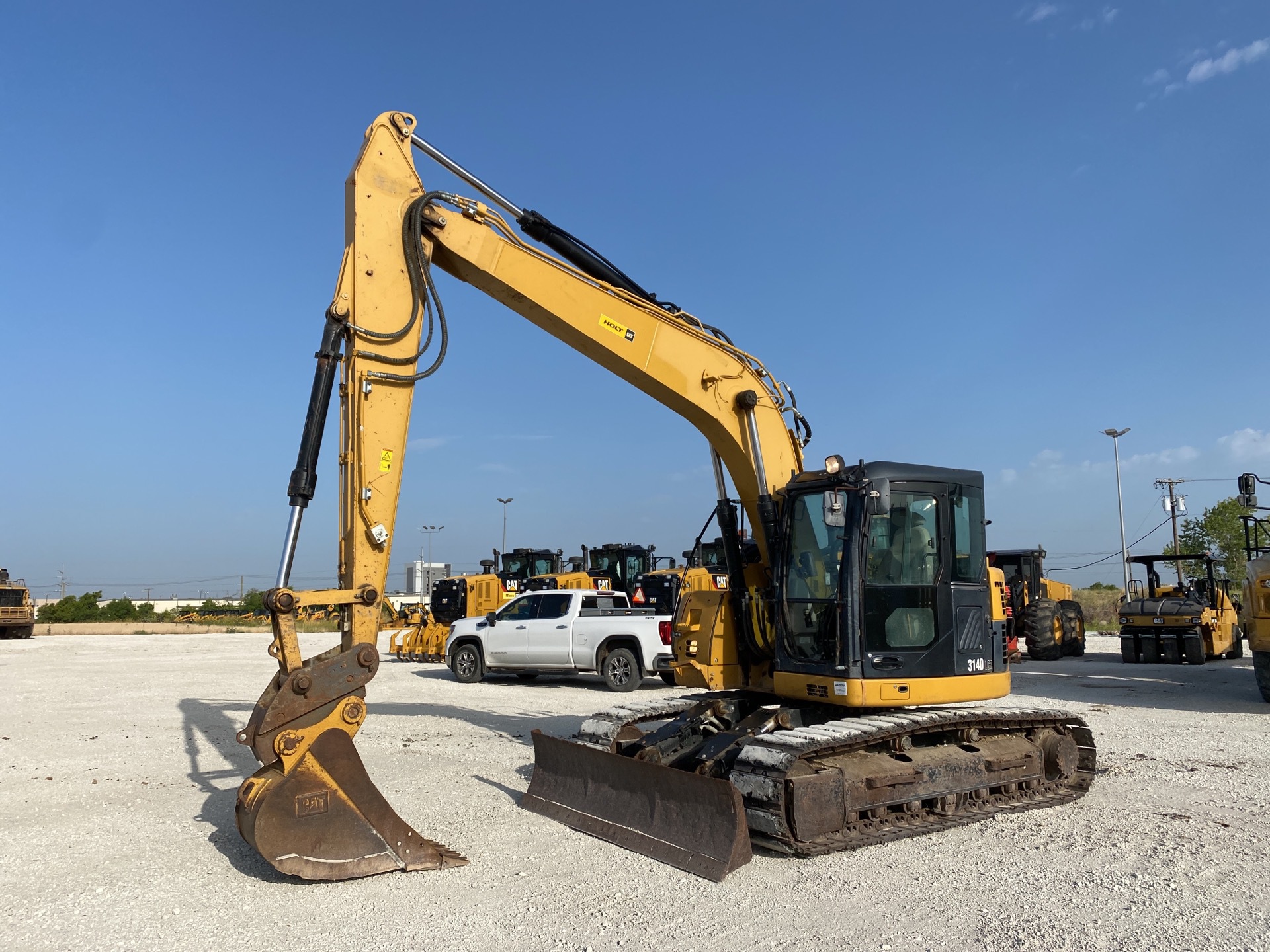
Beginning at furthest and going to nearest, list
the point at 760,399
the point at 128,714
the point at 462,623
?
1. the point at 462,623
2. the point at 128,714
3. the point at 760,399

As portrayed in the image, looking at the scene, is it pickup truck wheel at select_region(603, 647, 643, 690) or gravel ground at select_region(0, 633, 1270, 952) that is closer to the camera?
gravel ground at select_region(0, 633, 1270, 952)

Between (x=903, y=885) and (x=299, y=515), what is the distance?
432 centimetres

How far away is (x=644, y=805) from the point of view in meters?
6.30

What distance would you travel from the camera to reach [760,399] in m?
7.96

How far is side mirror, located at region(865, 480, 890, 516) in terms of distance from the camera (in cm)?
686

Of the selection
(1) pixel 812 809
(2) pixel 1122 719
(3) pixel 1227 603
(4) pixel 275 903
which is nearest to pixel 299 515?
(4) pixel 275 903

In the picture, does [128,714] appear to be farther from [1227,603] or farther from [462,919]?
[1227,603]

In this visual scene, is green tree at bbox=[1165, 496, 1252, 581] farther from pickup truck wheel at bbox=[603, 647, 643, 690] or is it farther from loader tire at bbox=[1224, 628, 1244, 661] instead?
pickup truck wheel at bbox=[603, 647, 643, 690]

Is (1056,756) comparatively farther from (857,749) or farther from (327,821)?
(327,821)

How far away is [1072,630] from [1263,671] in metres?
10.1

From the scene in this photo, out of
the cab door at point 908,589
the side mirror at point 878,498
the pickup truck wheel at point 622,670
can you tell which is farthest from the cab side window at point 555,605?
the side mirror at point 878,498

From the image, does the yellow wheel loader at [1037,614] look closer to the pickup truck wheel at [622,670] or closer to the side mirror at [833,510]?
the pickup truck wheel at [622,670]

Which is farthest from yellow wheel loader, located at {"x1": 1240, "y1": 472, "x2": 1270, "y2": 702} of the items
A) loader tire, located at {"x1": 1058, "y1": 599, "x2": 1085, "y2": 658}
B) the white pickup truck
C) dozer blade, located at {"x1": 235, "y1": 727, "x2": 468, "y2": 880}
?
dozer blade, located at {"x1": 235, "y1": 727, "x2": 468, "y2": 880}

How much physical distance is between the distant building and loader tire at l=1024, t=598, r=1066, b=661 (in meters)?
29.4
